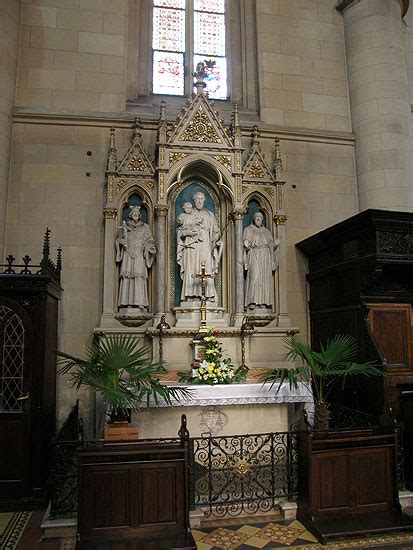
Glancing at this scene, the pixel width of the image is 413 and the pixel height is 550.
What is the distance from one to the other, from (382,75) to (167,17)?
180 inches

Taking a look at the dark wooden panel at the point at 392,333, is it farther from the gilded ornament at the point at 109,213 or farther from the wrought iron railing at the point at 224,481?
the gilded ornament at the point at 109,213

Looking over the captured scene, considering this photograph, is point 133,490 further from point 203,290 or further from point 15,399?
point 203,290

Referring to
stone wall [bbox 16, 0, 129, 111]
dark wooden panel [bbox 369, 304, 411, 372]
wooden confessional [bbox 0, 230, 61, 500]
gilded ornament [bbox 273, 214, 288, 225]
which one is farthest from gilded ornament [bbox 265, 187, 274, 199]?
wooden confessional [bbox 0, 230, 61, 500]

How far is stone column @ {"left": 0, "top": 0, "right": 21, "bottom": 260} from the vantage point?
8188 millimetres

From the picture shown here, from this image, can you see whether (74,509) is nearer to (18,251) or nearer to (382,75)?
(18,251)

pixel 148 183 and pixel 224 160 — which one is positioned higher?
pixel 224 160

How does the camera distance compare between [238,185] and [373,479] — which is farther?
[238,185]

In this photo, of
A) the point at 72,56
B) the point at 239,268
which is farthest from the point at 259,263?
the point at 72,56

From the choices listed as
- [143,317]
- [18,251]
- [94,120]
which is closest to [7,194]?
[18,251]

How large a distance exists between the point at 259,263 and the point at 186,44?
5.03m

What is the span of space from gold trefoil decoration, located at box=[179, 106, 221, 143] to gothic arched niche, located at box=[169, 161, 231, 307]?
1.43ft

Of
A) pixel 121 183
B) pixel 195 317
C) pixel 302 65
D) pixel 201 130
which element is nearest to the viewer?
pixel 195 317

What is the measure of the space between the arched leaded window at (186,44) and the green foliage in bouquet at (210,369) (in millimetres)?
5515

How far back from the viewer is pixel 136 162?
8.44 metres
